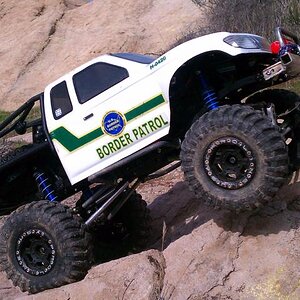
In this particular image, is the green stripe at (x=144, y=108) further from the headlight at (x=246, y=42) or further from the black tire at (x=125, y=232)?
the black tire at (x=125, y=232)

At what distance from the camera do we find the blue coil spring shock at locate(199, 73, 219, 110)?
20.6 ft

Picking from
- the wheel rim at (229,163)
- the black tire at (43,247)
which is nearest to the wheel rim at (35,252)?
the black tire at (43,247)

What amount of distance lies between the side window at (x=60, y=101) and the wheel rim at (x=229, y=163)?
6.00 ft

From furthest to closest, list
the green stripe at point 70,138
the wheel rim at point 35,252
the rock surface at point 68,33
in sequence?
1. the rock surface at point 68,33
2. the wheel rim at point 35,252
3. the green stripe at point 70,138

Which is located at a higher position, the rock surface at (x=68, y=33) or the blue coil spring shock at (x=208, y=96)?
the blue coil spring shock at (x=208, y=96)

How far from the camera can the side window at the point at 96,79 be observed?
6.62m

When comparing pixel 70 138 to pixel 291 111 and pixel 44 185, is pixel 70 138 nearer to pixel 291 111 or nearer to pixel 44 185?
pixel 44 185

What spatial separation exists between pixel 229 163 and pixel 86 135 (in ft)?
5.46

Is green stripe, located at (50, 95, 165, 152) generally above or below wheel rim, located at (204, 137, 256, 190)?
above

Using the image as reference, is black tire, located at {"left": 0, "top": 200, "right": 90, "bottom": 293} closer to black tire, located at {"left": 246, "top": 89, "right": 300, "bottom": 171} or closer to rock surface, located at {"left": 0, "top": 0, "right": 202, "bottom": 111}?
black tire, located at {"left": 246, "top": 89, "right": 300, "bottom": 171}

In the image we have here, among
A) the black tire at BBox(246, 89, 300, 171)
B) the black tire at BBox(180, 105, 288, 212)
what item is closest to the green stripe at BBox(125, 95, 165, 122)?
the black tire at BBox(180, 105, 288, 212)

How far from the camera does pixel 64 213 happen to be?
673cm

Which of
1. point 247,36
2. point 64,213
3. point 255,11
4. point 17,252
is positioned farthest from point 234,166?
point 255,11

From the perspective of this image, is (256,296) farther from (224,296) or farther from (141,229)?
(141,229)
